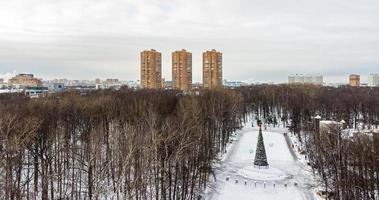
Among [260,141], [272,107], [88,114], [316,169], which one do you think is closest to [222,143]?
[260,141]

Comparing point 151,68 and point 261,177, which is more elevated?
point 151,68

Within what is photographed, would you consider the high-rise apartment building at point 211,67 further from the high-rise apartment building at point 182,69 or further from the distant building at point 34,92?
the distant building at point 34,92

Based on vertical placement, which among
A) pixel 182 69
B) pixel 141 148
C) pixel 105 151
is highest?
pixel 182 69

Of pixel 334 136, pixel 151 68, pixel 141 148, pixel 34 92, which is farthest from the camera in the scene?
pixel 34 92

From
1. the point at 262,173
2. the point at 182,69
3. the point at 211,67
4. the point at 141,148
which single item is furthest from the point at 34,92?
the point at 141,148

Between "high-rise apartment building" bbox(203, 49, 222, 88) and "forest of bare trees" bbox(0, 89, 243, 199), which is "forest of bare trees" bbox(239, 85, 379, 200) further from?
"high-rise apartment building" bbox(203, 49, 222, 88)

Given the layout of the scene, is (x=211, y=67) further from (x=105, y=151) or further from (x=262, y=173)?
(x=105, y=151)

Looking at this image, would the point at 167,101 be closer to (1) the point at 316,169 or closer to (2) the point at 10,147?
(1) the point at 316,169
